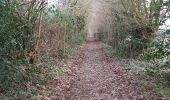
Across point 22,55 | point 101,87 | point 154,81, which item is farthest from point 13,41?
point 154,81

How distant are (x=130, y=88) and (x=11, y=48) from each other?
171 inches

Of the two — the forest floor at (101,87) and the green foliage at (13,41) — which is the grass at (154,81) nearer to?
the forest floor at (101,87)

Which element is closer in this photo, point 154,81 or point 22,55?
point 22,55

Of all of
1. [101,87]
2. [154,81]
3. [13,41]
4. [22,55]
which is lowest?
[101,87]

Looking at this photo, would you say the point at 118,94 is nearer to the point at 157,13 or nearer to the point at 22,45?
the point at 22,45

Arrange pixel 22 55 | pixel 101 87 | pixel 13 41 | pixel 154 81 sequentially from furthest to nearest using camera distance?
pixel 154 81 → pixel 101 87 → pixel 22 55 → pixel 13 41

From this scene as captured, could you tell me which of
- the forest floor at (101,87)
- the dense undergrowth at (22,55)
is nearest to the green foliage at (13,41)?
the dense undergrowth at (22,55)

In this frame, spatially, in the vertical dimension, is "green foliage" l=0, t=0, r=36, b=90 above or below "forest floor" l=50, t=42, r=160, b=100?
above

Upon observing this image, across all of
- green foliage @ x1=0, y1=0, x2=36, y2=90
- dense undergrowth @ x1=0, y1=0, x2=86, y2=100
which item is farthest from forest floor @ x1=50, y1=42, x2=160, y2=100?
green foliage @ x1=0, y1=0, x2=36, y2=90

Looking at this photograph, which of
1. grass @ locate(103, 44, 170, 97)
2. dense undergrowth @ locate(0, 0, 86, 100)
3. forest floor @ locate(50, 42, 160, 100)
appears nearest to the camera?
dense undergrowth @ locate(0, 0, 86, 100)

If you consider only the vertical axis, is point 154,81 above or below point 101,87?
above

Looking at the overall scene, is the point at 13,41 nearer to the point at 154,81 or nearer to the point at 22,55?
the point at 22,55

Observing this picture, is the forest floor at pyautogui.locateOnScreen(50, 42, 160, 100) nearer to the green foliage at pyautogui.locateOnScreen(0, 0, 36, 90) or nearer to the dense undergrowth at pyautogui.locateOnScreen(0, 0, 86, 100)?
the dense undergrowth at pyautogui.locateOnScreen(0, 0, 86, 100)

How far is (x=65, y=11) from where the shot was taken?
78.4ft
